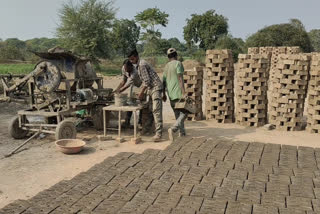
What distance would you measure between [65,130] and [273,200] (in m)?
4.94

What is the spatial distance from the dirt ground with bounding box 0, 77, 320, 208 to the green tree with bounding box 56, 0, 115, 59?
2245 centimetres

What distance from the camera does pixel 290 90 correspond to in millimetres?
8422

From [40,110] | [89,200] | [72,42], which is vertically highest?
[72,42]

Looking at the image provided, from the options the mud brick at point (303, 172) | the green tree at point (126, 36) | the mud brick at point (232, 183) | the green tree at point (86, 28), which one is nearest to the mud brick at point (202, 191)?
the mud brick at point (232, 183)

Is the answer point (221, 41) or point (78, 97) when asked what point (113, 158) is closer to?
point (78, 97)

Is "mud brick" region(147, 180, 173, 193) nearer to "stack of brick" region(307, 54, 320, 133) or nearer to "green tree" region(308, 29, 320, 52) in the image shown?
"stack of brick" region(307, 54, 320, 133)

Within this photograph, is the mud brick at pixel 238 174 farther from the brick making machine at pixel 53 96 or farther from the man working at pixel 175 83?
the brick making machine at pixel 53 96

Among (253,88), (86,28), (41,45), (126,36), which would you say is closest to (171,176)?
(253,88)

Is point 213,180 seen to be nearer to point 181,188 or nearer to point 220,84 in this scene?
point 181,188

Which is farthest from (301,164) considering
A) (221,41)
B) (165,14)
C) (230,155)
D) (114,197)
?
(165,14)

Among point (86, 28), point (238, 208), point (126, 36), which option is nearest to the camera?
point (238, 208)

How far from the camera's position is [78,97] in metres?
7.86

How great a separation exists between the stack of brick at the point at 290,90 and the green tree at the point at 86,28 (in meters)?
25.1

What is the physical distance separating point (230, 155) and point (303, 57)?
14.5 feet
